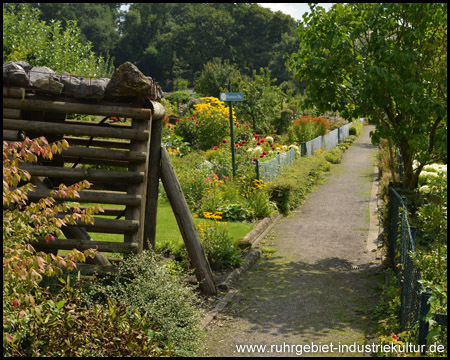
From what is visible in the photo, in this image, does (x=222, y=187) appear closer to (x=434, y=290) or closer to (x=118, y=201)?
(x=118, y=201)

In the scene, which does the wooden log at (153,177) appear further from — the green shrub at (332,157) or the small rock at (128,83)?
the green shrub at (332,157)

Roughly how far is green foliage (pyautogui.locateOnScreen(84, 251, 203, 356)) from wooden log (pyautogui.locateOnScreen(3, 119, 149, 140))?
1.47m

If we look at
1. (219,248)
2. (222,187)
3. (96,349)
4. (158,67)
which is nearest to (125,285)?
(96,349)

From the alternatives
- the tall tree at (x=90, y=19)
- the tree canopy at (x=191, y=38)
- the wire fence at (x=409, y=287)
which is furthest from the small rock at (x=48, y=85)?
the tree canopy at (x=191, y=38)

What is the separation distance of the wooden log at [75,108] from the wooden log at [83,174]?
700 millimetres

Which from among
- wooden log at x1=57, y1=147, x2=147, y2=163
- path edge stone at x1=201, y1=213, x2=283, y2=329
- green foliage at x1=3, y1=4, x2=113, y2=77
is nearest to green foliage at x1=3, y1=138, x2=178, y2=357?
wooden log at x1=57, y1=147, x2=147, y2=163

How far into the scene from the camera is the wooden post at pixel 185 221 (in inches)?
279

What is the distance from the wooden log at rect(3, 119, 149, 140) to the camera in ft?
20.2

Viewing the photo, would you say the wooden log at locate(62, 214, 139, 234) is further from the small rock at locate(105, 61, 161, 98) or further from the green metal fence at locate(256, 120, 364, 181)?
the green metal fence at locate(256, 120, 364, 181)

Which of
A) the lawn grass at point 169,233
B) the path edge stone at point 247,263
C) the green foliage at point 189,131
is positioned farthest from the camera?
the green foliage at point 189,131

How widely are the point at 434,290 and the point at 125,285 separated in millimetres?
3501

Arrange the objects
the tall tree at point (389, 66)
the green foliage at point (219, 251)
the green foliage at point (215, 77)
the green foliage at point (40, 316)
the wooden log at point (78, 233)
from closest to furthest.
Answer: the green foliage at point (40, 316) → the wooden log at point (78, 233) → the tall tree at point (389, 66) → the green foliage at point (219, 251) → the green foliage at point (215, 77)

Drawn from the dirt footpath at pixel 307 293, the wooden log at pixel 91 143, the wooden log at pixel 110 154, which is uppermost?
the wooden log at pixel 91 143

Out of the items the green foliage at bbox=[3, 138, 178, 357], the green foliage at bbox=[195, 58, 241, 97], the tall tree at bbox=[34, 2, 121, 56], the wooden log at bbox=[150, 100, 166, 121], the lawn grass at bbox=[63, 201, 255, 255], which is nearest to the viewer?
the green foliage at bbox=[3, 138, 178, 357]
